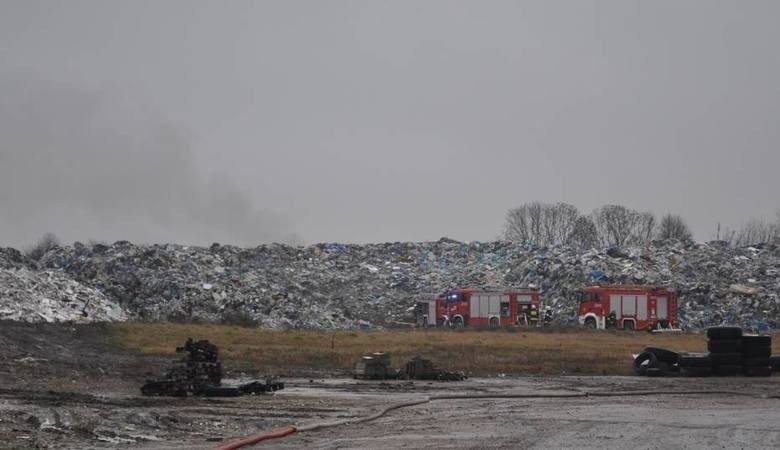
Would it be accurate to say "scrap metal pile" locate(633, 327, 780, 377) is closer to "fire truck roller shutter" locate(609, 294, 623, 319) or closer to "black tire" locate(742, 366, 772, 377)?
"black tire" locate(742, 366, 772, 377)

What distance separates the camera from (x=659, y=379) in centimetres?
2605

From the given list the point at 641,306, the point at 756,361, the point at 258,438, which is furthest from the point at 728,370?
the point at 641,306

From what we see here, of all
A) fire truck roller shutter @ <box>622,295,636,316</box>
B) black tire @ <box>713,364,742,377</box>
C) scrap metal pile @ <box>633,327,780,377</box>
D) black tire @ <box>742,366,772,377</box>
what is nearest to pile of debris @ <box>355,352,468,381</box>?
scrap metal pile @ <box>633,327,780,377</box>

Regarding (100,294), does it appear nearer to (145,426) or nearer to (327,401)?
(327,401)

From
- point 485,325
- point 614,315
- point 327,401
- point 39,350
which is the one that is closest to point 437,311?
point 485,325

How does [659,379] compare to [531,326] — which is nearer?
[659,379]

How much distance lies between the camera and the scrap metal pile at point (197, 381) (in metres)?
19.3

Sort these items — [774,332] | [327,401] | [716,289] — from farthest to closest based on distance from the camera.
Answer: [716,289], [774,332], [327,401]

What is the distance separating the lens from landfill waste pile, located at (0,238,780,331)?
53.4m

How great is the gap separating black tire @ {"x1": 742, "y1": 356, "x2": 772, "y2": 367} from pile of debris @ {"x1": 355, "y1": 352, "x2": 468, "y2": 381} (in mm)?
7309

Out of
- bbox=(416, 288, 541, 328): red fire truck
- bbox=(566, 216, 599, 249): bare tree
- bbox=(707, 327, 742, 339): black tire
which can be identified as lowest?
bbox=(707, 327, 742, 339): black tire

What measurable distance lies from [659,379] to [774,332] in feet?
85.2

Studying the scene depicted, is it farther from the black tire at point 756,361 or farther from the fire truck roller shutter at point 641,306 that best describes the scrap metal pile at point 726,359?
the fire truck roller shutter at point 641,306

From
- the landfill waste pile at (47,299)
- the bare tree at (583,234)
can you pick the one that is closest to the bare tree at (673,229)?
the bare tree at (583,234)
